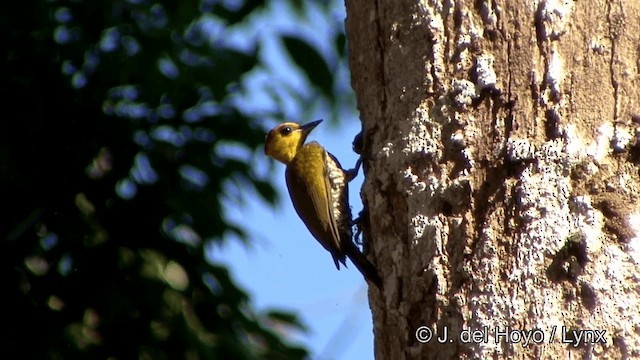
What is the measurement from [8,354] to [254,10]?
1.75 m

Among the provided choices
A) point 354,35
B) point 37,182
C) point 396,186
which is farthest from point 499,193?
point 37,182

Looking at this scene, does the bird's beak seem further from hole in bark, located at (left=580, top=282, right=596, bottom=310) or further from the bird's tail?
hole in bark, located at (left=580, top=282, right=596, bottom=310)

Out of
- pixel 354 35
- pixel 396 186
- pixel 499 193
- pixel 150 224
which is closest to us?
pixel 499 193

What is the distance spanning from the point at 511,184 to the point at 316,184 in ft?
7.27

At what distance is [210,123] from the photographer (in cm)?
487

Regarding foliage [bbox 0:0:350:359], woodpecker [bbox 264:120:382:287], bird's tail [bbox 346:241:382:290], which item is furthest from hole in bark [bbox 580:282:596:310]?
foliage [bbox 0:0:350:359]

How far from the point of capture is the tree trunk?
290 centimetres

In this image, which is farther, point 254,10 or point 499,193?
point 254,10

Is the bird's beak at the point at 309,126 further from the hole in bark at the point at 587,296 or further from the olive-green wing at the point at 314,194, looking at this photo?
the hole in bark at the point at 587,296

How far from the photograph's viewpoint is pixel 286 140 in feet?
18.2

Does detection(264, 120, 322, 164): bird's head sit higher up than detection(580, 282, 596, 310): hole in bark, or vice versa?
detection(264, 120, 322, 164): bird's head

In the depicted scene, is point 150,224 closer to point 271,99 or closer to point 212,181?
point 212,181

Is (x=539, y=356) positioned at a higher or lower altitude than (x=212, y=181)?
lower

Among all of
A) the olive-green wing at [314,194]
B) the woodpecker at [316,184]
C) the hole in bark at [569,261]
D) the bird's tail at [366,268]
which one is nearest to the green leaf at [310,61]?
the woodpecker at [316,184]
